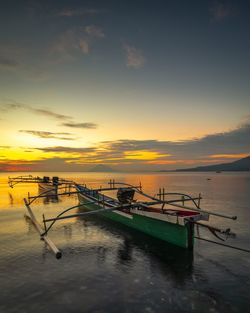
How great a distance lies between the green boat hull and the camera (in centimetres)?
1548

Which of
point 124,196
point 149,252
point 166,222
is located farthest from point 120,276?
point 124,196

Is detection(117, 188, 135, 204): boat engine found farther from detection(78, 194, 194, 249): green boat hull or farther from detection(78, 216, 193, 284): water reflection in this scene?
detection(78, 216, 193, 284): water reflection

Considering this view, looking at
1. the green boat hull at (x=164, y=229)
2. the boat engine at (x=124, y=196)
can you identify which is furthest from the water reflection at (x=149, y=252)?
the boat engine at (x=124, y=196)

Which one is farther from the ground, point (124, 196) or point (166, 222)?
point (124, 196)

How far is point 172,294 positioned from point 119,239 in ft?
28.2

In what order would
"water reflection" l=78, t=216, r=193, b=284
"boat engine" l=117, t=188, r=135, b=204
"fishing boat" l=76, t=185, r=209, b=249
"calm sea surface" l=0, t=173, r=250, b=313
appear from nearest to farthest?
"calm sea surface" l=0, t=173, r=250, b=313 → "water reflection" l=78, t=216, r=193, b=284 → "fishing boat" l=76, t=185, r=209, b=249 → "boat engine" l=117, t=188, r=135, b=204

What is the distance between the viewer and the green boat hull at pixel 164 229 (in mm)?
15477

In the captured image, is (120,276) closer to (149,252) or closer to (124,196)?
(149,252)

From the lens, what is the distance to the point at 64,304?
33.1 feet

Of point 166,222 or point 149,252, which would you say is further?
point 166,222

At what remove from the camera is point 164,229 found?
1691 centimetres

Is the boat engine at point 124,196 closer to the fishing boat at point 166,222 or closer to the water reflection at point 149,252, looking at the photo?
the fishing boat at point 166,222

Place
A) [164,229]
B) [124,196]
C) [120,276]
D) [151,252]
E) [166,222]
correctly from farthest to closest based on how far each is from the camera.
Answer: [124,196] → [164,229] → [166,222] → [151,252] → [120,276]

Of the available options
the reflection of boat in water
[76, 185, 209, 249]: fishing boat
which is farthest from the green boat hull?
the reflection of boat in water
